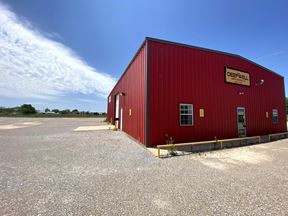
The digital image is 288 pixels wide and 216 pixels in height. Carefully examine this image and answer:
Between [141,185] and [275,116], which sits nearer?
[141,185]

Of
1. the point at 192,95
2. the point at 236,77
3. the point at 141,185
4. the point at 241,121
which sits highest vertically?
the point at 236,77

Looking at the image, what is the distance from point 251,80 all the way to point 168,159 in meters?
10.1

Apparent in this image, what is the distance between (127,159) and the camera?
605 cm

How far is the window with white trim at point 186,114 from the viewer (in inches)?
345

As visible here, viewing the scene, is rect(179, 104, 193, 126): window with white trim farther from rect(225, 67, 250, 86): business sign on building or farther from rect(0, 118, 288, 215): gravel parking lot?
rect(225, 67, 250, 86): business sign on building

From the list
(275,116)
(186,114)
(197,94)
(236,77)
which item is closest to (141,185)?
(186,114)

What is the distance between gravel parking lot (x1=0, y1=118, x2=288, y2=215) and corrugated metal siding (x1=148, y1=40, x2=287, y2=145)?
2.52 meters

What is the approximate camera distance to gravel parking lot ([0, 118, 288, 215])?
2887mm

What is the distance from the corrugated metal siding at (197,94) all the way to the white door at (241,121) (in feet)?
1.37

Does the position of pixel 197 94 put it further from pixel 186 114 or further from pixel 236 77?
pixel 236 77

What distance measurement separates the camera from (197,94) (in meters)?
9.28

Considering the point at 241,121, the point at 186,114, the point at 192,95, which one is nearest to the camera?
the point at 186,114

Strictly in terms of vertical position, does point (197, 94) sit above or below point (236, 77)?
below

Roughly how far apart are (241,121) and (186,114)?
4.90m
